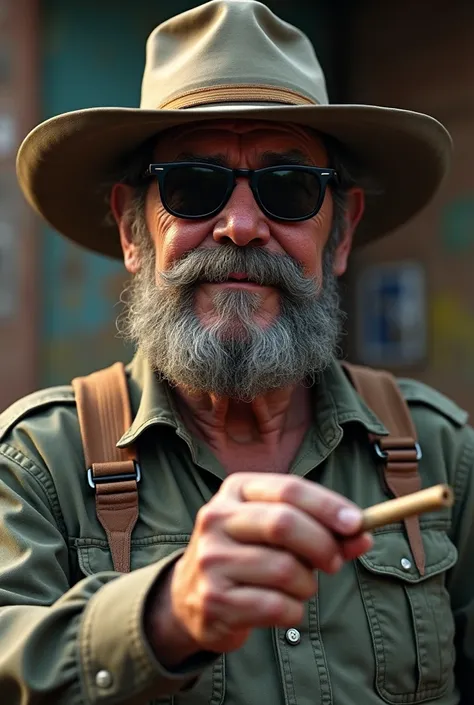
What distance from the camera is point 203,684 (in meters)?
2.18

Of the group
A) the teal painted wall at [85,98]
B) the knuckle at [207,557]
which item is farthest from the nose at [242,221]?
the teal painted wall at [85,98]

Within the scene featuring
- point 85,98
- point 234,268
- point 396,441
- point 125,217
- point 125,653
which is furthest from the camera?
point 85,98

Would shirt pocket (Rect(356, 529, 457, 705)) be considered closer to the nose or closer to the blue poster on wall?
the nose

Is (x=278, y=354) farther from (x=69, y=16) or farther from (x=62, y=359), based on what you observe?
(x=69, y=16)

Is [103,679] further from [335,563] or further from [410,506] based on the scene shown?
[410,506]

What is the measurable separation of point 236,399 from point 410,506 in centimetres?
112

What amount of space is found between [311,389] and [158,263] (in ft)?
1.81

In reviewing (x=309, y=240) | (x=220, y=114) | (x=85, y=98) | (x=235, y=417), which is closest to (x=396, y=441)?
(x=235, y=417)

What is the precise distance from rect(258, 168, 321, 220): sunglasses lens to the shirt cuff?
3.45 ft

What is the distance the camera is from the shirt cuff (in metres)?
1.74

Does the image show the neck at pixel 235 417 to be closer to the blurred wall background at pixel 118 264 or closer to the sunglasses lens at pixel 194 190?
the sunglasses lens at pixel 194 190

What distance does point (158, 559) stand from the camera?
2.28 m

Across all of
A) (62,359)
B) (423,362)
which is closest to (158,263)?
(62,359)

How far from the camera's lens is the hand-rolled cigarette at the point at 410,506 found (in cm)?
146
